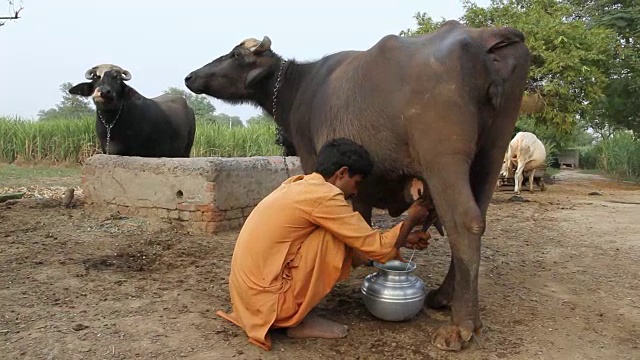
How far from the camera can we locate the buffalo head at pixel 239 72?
4586mm

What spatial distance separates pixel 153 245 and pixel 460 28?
3.34 meters

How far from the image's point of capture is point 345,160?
3008 mm

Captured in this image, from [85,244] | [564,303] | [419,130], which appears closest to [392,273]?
[419,130]

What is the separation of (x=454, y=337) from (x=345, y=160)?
111 cm

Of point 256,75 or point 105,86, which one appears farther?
point 105,86

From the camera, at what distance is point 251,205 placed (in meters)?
5.94

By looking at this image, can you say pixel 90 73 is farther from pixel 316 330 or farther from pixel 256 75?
pixel 316 330

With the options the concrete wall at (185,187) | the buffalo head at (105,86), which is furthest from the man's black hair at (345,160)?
the buffalo head at (105,86)

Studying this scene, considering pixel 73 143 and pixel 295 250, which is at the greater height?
pixel 73 143

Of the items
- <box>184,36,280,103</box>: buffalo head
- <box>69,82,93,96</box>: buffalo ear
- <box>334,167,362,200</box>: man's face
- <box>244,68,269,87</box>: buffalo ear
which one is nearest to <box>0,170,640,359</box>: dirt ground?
<box>334,167,362,200</box>: man's face

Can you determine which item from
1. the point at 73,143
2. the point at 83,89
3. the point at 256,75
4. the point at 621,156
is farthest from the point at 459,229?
the point at 621,156

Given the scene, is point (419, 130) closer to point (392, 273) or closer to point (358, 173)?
point (358, 173)

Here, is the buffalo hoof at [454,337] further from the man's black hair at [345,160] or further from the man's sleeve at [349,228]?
the man's black hair at [345,160]

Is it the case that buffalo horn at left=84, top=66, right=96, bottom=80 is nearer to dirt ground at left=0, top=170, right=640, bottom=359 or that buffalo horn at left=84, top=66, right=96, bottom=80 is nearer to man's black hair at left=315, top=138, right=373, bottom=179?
dirt ground at left=0, top=170, right=640, bottom=359
